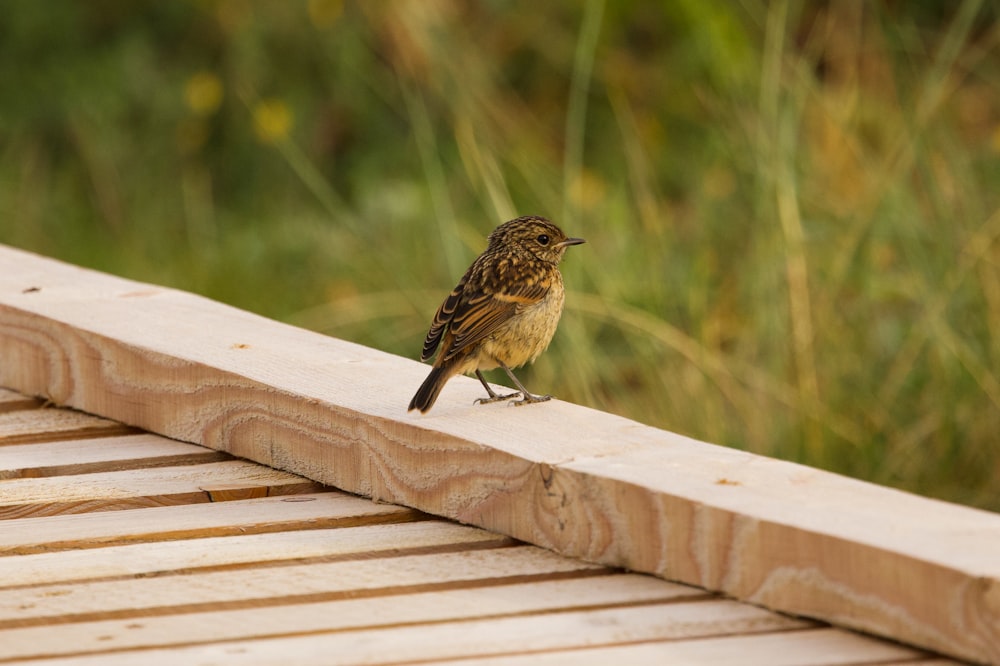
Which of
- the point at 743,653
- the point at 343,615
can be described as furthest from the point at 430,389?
the point at 743,653

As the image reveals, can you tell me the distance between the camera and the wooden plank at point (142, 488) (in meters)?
3.46

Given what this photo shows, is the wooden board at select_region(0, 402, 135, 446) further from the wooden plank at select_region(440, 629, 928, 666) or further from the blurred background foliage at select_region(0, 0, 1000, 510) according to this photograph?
the blurred background foliage at select_region(0, 0, 1000, 510)

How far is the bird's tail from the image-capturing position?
11.7 feet

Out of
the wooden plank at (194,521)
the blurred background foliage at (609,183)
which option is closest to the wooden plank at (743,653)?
the wooden plank at (194,521)

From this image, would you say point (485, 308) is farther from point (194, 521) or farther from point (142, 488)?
point (194, 521)

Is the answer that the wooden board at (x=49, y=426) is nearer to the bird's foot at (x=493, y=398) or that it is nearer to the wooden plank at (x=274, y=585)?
the bird's foot at (x=493, y=398)

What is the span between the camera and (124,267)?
8367 mm

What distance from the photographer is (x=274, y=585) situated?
9.75 ft

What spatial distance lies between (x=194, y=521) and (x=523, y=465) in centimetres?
66

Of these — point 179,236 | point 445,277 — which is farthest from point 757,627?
point 179,236

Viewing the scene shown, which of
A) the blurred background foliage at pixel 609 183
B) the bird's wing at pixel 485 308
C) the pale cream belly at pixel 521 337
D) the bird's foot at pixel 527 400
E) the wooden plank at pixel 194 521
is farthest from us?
the blurred background foliage at pixel 609 183

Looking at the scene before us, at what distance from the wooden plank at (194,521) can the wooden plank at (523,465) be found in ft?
0.23

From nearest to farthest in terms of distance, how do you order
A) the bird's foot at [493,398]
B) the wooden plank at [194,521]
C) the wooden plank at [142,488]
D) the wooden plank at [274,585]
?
the wooden plank at [274,585] → the wooden plank at [194,521] → the wooden plank at [142,488] → the bird's foot at [493,398]

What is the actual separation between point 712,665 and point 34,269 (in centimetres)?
293
